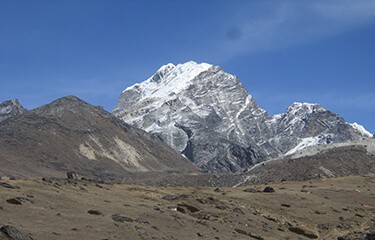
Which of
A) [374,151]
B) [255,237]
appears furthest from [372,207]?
[374,151]

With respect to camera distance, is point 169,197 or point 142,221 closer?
point 142,221

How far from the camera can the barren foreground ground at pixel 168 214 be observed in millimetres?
40406

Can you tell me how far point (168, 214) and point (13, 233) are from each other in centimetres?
2005

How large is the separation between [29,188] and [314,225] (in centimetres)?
3129

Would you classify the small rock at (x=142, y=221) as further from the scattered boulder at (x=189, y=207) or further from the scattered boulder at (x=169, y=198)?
the scattered boulder at (x=169, y=198)

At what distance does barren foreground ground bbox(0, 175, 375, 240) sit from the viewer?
133 feet

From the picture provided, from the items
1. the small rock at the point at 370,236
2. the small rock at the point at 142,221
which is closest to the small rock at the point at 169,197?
the small rock at the point at 142,221

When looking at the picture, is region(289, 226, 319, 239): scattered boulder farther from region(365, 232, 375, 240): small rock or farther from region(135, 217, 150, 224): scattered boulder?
region(135, 217, 150, 224): scattered boulder

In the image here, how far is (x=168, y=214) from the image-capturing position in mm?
51656

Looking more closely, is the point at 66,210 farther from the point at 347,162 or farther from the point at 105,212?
the point at 347,162

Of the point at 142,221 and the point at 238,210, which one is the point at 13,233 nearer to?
the point at 142,221

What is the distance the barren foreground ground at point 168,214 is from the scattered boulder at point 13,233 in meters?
0.42

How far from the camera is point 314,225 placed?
63.7 m

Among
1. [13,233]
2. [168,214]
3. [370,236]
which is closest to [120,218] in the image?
[168,214]
